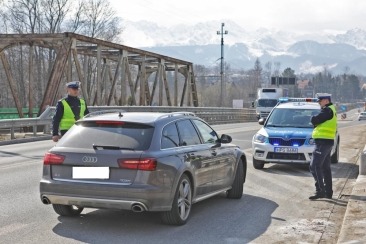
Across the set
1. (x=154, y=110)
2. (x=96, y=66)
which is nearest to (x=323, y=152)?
(x=96, y=66)

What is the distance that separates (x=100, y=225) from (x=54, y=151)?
3.40 feet

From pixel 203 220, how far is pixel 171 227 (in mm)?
646

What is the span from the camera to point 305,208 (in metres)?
8.34

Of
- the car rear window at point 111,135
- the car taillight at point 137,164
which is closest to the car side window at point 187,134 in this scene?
the car rear window at point 111,135

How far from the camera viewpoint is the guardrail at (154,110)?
66.4ft

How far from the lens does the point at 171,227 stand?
6.80 m

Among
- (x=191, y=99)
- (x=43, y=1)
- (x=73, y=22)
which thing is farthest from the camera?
(x=73, y=22)

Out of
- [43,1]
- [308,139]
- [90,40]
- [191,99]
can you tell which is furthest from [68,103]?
[43,1]

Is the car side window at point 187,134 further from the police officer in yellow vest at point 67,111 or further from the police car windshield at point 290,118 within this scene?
the police car windshield at point 290,118

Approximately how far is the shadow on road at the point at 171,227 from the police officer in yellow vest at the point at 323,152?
4.18 ft

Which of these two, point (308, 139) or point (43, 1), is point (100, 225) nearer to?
point (308, 139)

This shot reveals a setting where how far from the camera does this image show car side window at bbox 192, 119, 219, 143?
8.02m

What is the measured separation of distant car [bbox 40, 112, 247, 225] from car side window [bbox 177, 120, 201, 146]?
0.02 m

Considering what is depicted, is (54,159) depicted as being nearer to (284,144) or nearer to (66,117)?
(66,117)
